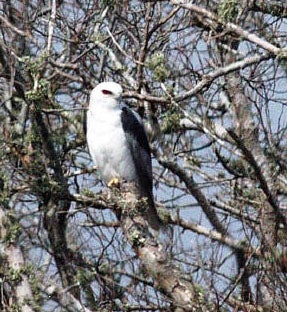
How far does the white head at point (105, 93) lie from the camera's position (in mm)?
8712

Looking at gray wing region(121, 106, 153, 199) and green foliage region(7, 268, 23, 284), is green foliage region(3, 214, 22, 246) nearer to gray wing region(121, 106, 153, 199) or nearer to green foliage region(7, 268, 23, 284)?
green foliage region(7, 268, 23, 284)

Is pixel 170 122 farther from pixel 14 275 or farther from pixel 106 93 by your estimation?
pixel 14 275

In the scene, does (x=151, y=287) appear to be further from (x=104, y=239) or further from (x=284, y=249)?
(x=284, y=249)

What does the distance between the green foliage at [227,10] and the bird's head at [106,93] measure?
1.73 metres

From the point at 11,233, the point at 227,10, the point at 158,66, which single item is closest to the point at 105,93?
the point at 158,66

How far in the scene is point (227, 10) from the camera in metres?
7.16

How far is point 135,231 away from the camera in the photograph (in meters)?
8.19

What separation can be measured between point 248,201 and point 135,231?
1236 mm

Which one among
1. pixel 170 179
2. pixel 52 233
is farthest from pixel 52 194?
pixel 170 179

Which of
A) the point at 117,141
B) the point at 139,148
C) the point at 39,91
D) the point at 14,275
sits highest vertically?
the point at 117,141

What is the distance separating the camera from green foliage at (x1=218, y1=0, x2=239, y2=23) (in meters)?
7.16

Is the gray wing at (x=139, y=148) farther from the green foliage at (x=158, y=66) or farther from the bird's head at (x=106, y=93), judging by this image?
the green foliage at (x=158, y=66)

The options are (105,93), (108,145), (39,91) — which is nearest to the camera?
(39,91)

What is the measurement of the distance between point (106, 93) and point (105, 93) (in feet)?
0.04
